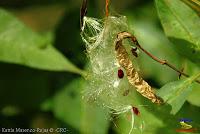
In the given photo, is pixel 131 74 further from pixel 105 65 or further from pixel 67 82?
pixel 67 82

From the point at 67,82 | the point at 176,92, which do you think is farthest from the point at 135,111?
the point at 67,82

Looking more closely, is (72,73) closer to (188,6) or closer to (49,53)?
(49,53)

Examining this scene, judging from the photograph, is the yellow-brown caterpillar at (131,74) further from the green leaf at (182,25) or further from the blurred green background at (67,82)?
the blurred green background at (67,82)

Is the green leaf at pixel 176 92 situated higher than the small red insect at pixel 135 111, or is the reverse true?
the green leaf at pixel 176 92

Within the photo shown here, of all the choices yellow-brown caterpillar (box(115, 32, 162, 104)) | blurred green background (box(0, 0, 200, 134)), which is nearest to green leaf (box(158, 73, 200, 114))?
yellow-brown caterpillar (box(115, 32, 162, 104))

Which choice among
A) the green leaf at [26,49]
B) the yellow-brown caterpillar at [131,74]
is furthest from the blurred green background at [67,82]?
the yellow-brown caterpillar at [131,74]

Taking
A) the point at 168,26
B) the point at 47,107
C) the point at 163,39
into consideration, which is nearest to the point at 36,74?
the point at 47,107

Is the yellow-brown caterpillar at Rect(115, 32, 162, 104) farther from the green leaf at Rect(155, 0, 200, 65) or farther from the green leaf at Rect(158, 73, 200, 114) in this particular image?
the green leaf at Rect(155, 0, 200, 65)
